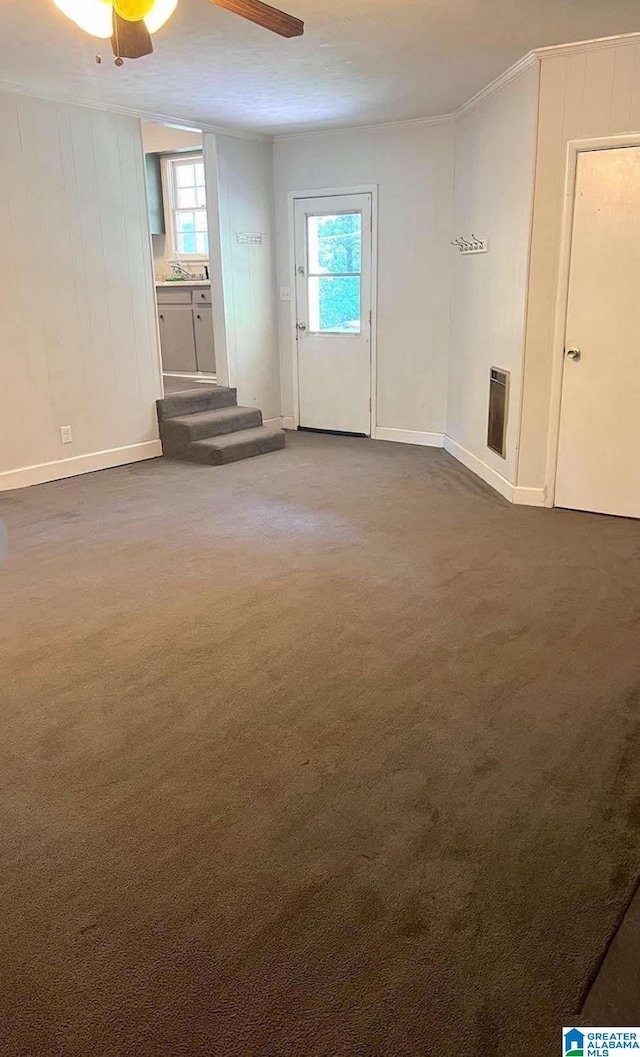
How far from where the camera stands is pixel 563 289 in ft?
15.0

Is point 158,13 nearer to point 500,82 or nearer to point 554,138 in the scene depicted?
point 554,138

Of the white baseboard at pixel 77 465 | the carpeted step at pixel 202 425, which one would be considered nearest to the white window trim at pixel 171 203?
the carpeted step at pixel 202 425

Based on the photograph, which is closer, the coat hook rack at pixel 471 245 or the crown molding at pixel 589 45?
the crown molding at pixel 589 45

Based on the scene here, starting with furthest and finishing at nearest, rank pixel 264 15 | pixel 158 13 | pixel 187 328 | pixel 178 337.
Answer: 1. pixel 178 337
2. pixel 187 328
3. pixel 264 15
4. pixel 158 13

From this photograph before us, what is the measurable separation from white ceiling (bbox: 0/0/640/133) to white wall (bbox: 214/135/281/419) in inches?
32.7

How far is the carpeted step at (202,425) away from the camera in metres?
6.44

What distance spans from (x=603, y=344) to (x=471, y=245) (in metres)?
1.71

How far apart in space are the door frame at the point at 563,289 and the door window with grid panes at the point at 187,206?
5311 mm

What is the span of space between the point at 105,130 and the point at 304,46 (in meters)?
2.13

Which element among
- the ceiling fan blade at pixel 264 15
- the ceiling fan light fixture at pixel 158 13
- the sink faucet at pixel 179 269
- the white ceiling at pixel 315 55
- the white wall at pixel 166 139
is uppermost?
the white wall at pixel 166 139

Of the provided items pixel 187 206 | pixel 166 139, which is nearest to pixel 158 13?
pixel 166 139

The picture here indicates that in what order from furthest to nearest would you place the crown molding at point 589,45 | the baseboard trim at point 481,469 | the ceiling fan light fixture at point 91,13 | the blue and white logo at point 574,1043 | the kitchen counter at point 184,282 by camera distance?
the kitchen counter at point 184,282 < the baseboard trim at point 481,469 < the crown molding at point 589,45 < the ceiling fan light fixture at point 91,13 < the blue and white logo at point 574,1043

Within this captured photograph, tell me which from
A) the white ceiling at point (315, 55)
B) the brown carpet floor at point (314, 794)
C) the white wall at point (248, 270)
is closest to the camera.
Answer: the brown carpet floor at point (314, 794)

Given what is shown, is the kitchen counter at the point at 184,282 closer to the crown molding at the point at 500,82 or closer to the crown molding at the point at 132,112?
the crown molding at the point at 132,112
